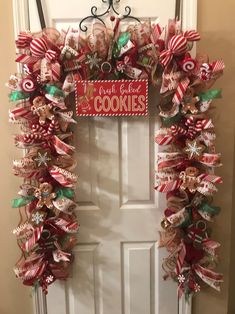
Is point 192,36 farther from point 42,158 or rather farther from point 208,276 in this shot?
point 208,276

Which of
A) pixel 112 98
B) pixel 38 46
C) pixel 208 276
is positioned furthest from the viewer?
pixel 208 276

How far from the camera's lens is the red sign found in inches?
60.6

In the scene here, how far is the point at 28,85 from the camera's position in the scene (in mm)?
1495

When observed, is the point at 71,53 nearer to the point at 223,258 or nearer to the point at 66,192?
the point at 66,192

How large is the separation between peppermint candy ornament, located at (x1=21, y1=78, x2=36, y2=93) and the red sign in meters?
0.17

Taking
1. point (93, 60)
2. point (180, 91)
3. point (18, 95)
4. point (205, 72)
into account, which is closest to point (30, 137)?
point (18, 95)

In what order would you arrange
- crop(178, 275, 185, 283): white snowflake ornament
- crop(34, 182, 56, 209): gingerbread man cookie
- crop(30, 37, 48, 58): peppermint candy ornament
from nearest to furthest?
crop(30, 37, 48, 58): peppermint candy ornament → crop(34, 182, 56, 209): gingerbread man cookie → crop(178, 275, 185, 283): white snowflake ornament

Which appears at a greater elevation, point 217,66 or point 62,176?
point 217,66

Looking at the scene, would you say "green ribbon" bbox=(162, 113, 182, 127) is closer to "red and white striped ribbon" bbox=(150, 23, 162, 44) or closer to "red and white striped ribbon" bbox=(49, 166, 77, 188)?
"red and white striped ribbon" bbox=(150, 23, 162, 44)

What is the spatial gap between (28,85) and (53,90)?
101mm

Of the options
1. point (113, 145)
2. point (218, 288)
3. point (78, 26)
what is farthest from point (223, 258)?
point (78, 26)

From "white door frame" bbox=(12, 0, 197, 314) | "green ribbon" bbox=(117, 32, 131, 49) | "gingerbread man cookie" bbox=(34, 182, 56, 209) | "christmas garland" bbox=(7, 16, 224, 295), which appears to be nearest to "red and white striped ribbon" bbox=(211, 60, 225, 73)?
"christmas garland" bbox=(7, 16, 224, 295)

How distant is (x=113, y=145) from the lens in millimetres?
1680

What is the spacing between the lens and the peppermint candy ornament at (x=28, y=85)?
4.90 feet
